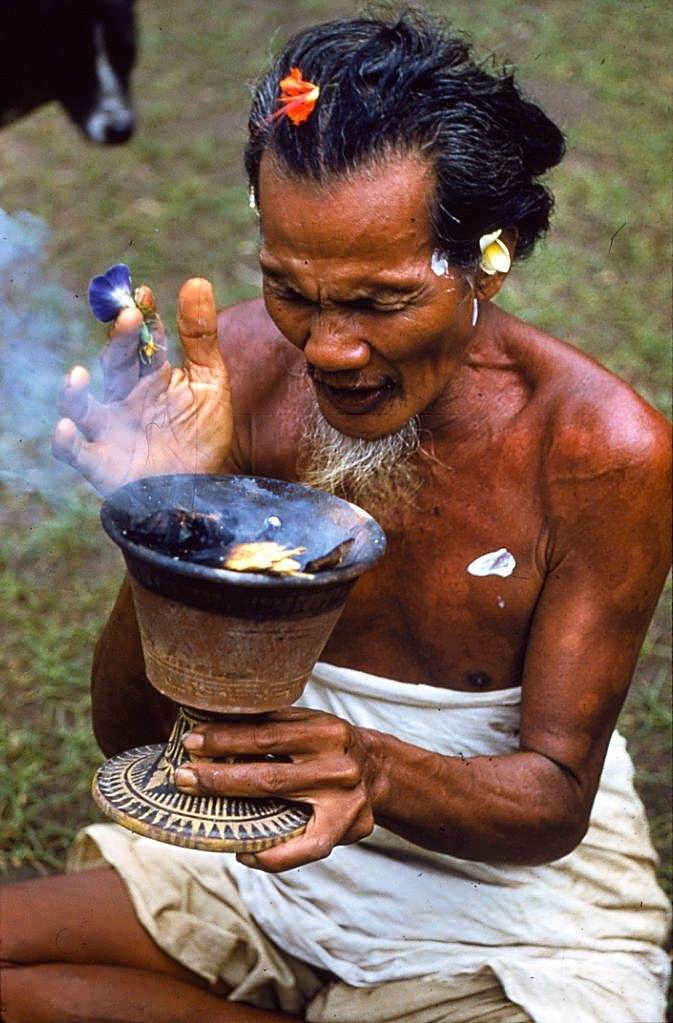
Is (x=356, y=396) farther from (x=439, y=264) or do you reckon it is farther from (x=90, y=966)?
(x=90, y=966)

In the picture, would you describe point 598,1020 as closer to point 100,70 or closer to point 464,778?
point 464,778

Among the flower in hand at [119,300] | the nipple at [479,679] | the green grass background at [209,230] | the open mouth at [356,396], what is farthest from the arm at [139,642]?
the green grass background at [209,230]

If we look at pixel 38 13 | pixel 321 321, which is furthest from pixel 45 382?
pixel 38 13

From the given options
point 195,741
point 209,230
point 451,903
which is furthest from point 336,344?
point 209,230

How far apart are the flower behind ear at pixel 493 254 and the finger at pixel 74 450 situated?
871 mm

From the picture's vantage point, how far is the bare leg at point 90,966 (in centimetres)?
328

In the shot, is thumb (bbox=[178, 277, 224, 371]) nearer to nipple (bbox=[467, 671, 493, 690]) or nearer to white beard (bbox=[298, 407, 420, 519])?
white beard (bbox=[298, 407, 420, 519])

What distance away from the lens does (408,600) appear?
3311mm

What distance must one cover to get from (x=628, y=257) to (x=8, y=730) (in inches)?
160

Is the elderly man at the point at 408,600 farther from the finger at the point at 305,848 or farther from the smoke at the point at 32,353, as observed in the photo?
the smoke at the point at 32,353

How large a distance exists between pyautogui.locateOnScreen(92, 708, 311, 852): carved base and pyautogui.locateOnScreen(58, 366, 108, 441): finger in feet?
2.04

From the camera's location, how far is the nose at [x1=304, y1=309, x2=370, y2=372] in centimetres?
279

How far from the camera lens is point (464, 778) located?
9.77 feet

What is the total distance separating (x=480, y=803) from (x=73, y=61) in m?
5.50
